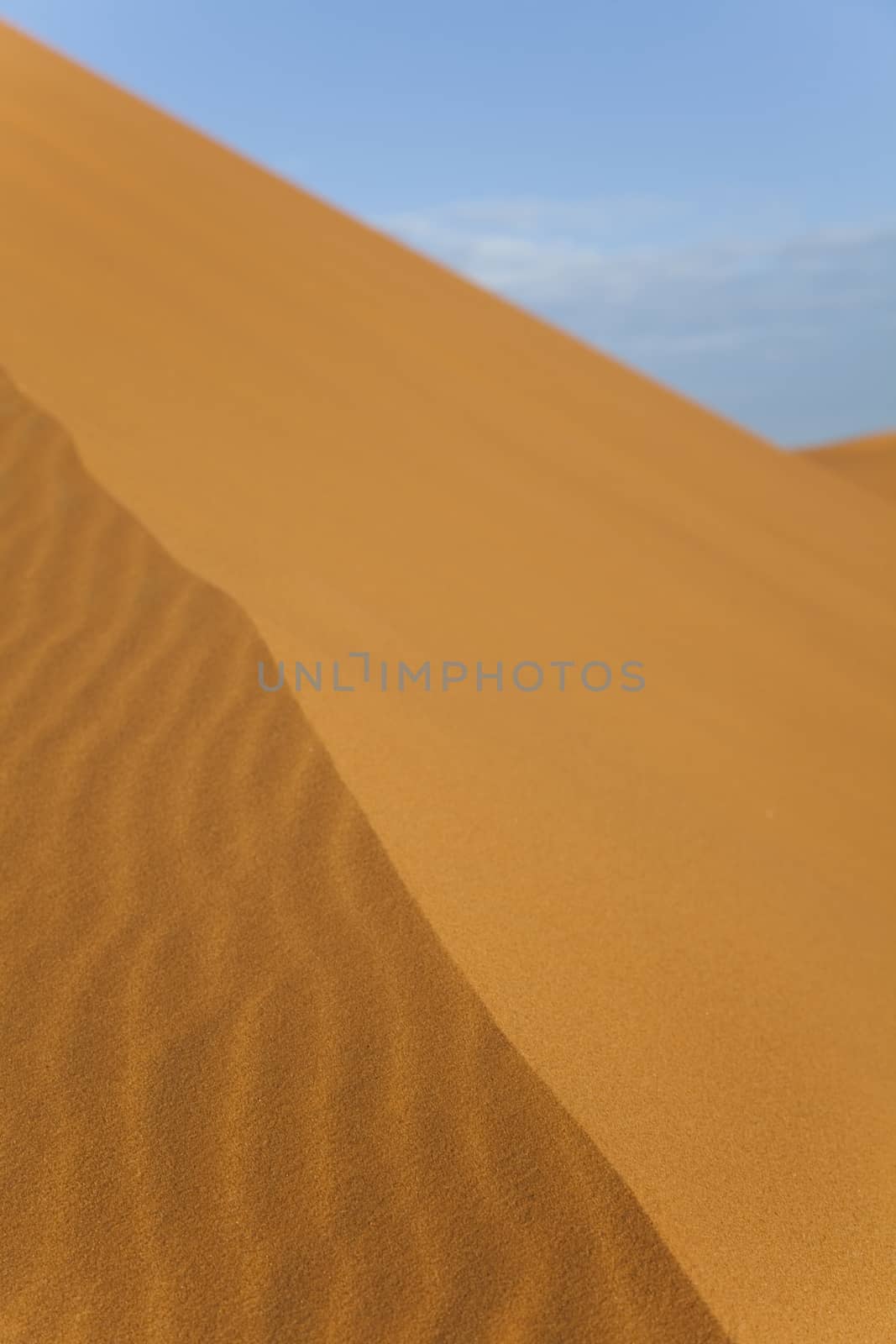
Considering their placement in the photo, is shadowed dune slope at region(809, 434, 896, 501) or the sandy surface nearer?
the sandy surface

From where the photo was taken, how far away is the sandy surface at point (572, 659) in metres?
2.11

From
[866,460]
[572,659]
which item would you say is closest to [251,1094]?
[572,659]

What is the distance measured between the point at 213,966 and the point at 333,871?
1.19 ft

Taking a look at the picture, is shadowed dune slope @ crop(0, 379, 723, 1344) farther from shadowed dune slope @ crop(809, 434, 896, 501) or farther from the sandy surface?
shadowed dune slope @ crop(809, 434, 896, 501)

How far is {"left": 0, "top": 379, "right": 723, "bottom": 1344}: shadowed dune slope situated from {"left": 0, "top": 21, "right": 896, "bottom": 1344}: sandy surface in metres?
0.09

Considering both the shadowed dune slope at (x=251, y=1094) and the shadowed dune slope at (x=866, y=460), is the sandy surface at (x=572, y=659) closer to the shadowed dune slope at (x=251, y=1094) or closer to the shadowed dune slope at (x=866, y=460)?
the shadowed dune slope at (x=251, y=1094)

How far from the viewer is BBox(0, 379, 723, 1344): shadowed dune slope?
1.73 meters

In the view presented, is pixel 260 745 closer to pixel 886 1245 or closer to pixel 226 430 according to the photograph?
pixel 886 1245

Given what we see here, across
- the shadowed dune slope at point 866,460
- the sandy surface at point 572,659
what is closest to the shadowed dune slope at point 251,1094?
the sandy surface at point 572,659

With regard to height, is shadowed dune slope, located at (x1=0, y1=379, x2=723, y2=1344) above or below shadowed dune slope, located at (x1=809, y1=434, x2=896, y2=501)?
below

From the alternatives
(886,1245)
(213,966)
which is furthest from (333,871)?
(886,1245)

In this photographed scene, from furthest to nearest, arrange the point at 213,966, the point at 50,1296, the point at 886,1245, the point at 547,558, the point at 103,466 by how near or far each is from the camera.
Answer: the point at 547,558 → the point at 103,466 → the point at 213,966 → the point at 886,1245 → the point at 50,1296

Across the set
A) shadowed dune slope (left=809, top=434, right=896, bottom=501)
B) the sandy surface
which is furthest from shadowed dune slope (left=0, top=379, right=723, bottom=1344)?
shadowed dune slope (left=809, top=434, right=896, bottom=501)

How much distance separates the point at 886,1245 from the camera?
6.40 feet
